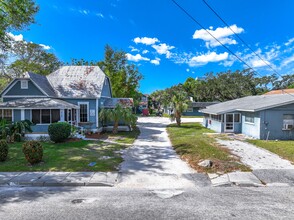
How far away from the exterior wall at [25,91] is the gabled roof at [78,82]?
1.87m

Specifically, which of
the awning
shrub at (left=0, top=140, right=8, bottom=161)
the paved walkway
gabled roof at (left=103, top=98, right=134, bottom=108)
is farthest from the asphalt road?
gabled roof at (left=103, top=98, right=134, bottom=108)

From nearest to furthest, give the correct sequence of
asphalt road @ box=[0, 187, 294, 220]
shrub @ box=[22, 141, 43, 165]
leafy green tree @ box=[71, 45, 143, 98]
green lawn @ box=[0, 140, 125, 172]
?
asphalt road @ box=[0, 187, 294, 220] → green lawn @ box=[0, 140, 125, 172] → shrub @ box=[22, 141, 43, 165] → leafy green tree @ box=[71, 45, 143, 98]

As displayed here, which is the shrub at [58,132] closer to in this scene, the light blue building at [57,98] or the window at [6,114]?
the light blue building at [57,98]

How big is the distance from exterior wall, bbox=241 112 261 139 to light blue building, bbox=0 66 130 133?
1439cm

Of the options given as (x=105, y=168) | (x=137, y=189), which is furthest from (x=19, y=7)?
(x=137, y=189)

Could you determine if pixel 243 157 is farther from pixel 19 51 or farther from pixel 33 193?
pixel 19 51

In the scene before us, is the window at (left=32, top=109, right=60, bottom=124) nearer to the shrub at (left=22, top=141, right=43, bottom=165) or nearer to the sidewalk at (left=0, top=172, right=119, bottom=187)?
the shrub at (left=22, top=141, right=43, bottom=165)

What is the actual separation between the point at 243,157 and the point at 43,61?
31.8 metres

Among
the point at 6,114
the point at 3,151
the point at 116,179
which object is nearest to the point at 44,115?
the point at 6,114

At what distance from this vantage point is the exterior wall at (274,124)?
16.9m

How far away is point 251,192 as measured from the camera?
21.1 ft

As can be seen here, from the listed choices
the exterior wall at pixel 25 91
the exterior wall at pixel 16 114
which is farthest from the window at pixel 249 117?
the exterior wall at pixel 16 114

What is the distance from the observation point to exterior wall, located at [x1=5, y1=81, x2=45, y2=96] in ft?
61.4

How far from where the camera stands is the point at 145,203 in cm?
558
